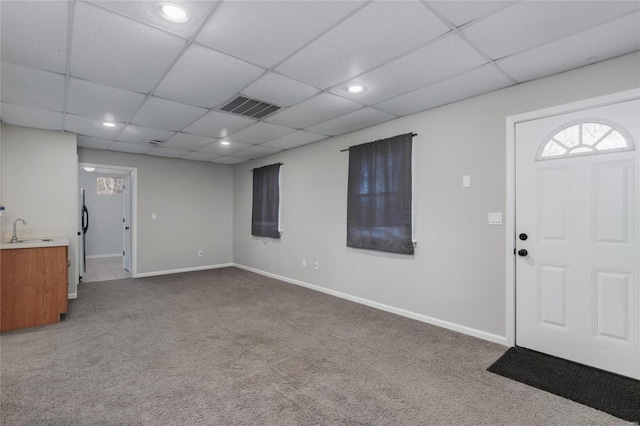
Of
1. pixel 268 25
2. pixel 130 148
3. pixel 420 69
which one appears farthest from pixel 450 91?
pixel 130 148

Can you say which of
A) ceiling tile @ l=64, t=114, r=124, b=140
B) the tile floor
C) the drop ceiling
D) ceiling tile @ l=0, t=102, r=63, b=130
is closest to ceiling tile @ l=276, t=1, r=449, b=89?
the drop ceiling

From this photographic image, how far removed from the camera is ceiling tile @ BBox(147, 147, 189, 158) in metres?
5.68

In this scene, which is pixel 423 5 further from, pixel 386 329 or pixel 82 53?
pixel 386 329

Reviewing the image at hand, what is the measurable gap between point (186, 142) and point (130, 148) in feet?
4.23

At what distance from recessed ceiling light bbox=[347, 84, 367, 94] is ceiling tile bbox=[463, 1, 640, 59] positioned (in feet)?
3.40

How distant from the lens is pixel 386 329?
3391 millimetres

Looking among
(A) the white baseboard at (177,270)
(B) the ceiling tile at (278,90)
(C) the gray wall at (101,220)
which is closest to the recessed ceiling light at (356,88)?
(B) the ceiling tile at (278,90)

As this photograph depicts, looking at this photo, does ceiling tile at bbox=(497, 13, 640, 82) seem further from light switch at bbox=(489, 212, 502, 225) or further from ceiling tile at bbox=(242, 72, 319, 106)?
ceiling tile at bbox=(242, 72, 319, 106)

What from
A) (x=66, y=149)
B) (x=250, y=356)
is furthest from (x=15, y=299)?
(x=250, y=356)

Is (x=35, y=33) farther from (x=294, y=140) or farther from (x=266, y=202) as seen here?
(x=266, y=202)

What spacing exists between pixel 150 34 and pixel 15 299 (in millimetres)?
3345

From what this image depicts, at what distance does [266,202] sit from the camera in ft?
20.2

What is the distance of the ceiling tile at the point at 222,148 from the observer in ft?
17.4

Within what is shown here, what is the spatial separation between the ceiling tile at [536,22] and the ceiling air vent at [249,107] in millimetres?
2122
